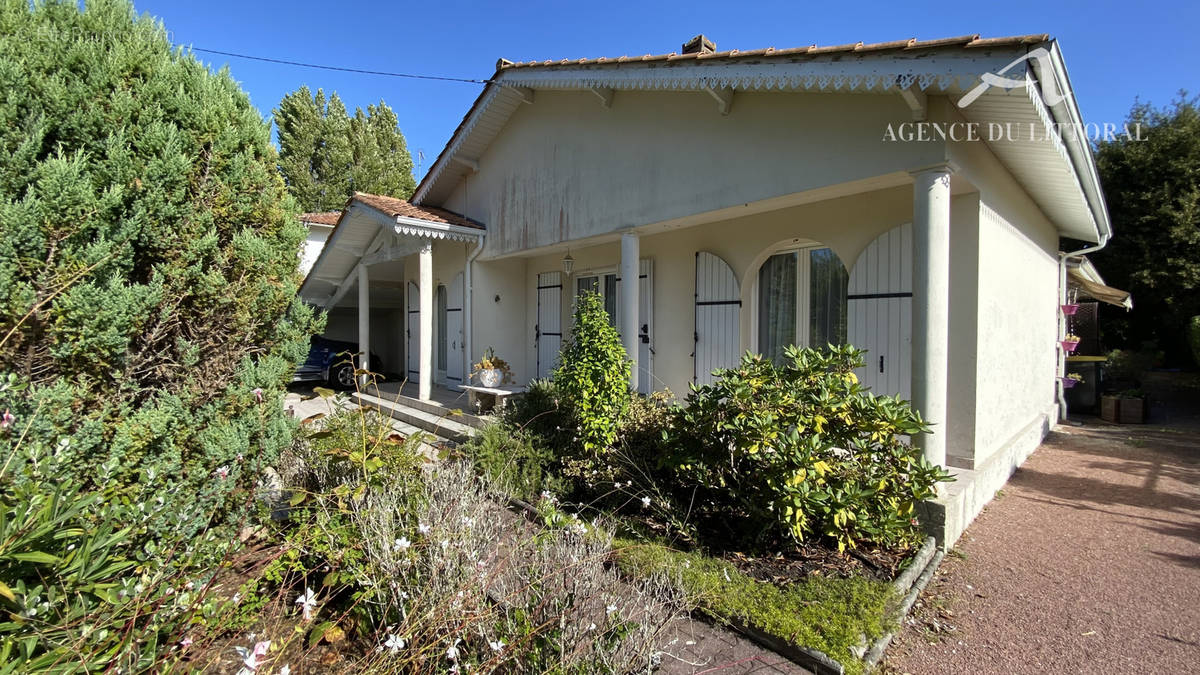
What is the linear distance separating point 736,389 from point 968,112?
Answer: 9.42 ft

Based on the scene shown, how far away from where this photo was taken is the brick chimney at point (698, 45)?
5.86 meters

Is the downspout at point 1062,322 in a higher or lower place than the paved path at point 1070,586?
higher

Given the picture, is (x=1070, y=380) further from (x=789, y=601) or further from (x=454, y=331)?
(x=454, y=331)

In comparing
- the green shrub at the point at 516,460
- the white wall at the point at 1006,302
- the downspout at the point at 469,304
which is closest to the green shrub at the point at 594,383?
the green shrub at the point at 516,460

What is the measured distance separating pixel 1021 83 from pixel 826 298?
9.34ft

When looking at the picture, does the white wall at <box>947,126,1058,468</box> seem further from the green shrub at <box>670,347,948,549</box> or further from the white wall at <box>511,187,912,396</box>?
the green shrub at <box>670,347,948,549</box>

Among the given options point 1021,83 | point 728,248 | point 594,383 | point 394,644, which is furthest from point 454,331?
point 1021,83

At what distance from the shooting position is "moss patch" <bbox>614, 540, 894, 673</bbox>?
2.59m

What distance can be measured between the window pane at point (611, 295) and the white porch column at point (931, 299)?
484 cm

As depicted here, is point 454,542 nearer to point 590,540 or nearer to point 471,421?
point 590,540

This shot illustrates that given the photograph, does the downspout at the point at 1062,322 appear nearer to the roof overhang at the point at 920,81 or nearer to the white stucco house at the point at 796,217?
the white stucco house at the point at 796,217

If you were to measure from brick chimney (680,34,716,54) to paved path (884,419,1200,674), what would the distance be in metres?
5.52

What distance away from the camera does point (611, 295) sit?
846cm

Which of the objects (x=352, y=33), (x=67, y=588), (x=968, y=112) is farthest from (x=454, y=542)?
(x=352, y=33)
